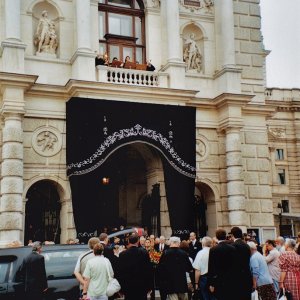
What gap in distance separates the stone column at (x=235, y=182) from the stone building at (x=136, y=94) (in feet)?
0.14

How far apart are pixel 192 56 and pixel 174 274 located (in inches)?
617

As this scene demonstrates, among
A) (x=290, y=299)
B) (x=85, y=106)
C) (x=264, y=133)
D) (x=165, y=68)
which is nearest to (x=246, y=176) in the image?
(x=264, y=133)

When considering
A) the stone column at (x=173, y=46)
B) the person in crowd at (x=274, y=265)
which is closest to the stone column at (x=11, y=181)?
the stone column at (x=173, y=46)

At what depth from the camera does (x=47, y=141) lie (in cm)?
2294

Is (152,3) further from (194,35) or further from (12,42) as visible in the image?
(12,42)

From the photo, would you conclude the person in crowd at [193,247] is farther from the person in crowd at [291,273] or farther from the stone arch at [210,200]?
the person in crowd at [291,273]

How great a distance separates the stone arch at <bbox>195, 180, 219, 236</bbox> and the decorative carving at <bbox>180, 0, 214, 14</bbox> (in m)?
8.09

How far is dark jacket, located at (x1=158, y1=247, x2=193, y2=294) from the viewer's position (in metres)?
12.5

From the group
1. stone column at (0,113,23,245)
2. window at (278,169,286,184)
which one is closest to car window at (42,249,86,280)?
stone column at (0,113,23,245)

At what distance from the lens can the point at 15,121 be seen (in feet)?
71.7

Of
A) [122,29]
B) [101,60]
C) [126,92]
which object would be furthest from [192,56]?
[101,60]

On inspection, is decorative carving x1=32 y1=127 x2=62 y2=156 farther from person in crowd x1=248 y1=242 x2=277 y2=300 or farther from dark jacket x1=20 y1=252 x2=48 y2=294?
dark jacket x1=20 y1=252 x2=48 y2=294

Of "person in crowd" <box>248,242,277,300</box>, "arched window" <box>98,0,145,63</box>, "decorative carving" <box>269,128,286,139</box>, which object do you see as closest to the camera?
"person in crowd" <box>248,242,277,300</box>

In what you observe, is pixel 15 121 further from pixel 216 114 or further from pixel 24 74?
pixel 216 114
